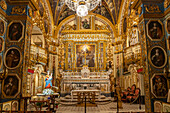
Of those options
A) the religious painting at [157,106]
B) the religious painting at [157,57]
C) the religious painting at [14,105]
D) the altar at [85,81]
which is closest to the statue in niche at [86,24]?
the altar at [85,81]

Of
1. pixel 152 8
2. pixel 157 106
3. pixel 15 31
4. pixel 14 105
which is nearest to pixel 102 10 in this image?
pixel 152 8

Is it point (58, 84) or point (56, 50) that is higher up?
point (56, 50)

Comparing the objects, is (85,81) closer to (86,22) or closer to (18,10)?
(86,22)

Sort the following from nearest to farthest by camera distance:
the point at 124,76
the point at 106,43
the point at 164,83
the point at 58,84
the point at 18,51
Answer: the point at 164,83
the point at 18,51
the point at 124,76
the point at 58,84
the point at 106,43

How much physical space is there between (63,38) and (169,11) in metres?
12.4

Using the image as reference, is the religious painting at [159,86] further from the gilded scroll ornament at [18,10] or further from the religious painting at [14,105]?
the gilded scroll ornament at [18,10]

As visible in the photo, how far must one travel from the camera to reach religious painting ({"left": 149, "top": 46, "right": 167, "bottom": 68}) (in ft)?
18.6

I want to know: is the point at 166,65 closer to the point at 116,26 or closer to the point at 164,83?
the point at 164,83

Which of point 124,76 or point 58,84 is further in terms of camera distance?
A: point 58,84

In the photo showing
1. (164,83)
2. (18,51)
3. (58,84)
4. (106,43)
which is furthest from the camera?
(106,43)

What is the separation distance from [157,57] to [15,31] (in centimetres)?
544

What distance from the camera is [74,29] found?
17.3m

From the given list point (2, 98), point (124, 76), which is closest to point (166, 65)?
point (2, 98)

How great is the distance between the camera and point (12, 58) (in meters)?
5.91
